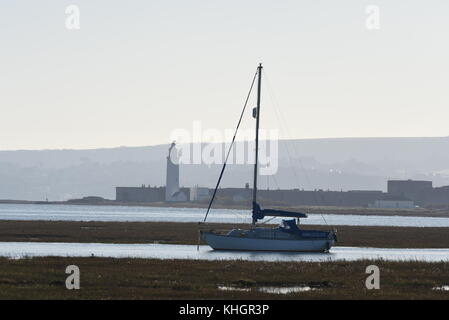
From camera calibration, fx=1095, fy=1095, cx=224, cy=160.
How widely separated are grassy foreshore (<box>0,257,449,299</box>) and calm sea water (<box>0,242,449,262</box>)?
910 centimetres

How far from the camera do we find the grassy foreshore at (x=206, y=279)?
47.3 meters

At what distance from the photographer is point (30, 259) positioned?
Answer: 64.2 meters

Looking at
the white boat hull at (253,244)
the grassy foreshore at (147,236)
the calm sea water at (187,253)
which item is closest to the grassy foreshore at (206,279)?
the calm sea water at (187,253)

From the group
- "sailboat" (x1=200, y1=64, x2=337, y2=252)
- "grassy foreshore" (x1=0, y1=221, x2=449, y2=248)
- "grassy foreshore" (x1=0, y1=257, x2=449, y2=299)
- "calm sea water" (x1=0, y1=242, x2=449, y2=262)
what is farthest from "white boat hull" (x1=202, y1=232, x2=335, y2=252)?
"grassy foreshore" (x1=0, y1=257, x2=449, y2=299)

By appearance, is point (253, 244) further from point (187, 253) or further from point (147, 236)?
point (147, 236)

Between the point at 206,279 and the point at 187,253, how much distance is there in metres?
26.1

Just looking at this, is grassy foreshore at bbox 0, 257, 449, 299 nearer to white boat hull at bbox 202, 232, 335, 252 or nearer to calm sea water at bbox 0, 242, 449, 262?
calm sea water at bbox 0, 242, 449, 262

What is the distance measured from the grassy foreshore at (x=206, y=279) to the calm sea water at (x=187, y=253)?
29.8 ft

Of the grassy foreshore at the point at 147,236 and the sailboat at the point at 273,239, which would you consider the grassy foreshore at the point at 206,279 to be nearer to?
the sailboat at the point at 273,239

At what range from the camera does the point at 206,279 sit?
5494 cm

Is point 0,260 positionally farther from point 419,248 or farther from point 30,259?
point 419,248
